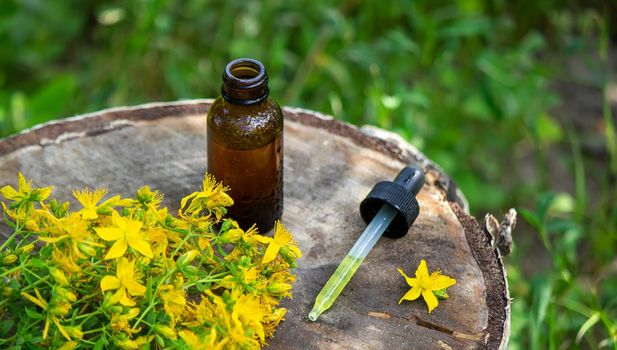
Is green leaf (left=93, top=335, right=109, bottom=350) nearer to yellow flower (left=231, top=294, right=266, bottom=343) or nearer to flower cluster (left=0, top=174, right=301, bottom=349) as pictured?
flower cluster (left=0, top=174, right=301, bottom=349)

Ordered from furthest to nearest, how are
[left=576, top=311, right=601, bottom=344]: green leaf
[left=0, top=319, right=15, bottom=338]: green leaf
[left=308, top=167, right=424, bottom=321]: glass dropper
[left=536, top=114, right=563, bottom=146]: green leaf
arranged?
[left=536, top=114, right=563, bottom=146]: green leaf → [left=576, top=311, right=601, bottom=344]: green leaf → [left=308, top=167, right=424, bottom=321]: glass dropper → [left=0, top=319, right=15, bottom=338]: green leaf

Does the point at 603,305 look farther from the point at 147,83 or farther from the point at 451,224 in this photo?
the point at 147,83

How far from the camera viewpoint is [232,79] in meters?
1.46

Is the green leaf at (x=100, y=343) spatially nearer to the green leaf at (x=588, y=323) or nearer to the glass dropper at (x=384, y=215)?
the glass dropper at (x=384, y=215)

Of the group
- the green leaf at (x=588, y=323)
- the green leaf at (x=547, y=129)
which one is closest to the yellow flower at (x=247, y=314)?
the green leaf at (x=588, y=323)

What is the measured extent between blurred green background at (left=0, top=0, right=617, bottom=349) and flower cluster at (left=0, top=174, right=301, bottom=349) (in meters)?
1.20

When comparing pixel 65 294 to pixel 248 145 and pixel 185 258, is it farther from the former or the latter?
pixel 248 145

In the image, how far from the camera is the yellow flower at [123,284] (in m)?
1.26

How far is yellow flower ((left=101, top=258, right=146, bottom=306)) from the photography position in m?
1.26

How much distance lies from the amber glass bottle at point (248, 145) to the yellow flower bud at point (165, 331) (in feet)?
1.41

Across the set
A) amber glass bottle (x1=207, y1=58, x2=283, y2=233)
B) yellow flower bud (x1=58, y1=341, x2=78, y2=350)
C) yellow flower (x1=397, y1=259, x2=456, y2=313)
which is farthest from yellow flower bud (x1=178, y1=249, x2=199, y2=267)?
yellow flower (x1=397, y1=259, x2=456, y2=313)

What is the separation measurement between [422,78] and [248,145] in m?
1.80

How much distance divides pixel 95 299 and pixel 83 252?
14 centimetres

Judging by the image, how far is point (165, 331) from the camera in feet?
4.16
